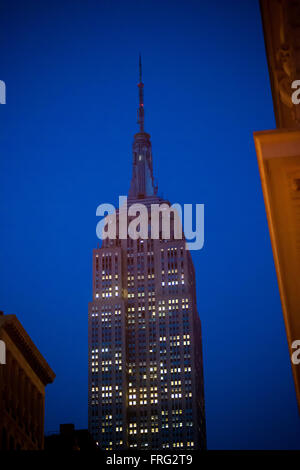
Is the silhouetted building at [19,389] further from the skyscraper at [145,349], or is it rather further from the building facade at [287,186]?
the skyscraper at [145,349]

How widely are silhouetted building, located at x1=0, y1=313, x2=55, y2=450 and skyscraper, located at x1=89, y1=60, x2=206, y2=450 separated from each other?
109093 millimetres

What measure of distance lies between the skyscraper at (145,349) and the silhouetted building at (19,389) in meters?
109

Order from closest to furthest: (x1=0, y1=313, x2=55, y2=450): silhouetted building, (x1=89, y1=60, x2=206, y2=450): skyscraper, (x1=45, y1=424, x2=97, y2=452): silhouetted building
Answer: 1. (x1=0, y1=313, x2=55, y2=450): silhouetted building
2. (x1=45, y1=424, x2=97, y2=452): silhouetted building
3. (x1=89, y1=60, x2=206, y2=450): skyscraper

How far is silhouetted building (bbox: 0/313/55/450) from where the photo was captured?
5041 cm

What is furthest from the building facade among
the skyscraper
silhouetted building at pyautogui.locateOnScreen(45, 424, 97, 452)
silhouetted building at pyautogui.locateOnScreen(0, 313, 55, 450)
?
the skyscraper

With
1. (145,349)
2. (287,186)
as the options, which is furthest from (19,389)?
(145,349)

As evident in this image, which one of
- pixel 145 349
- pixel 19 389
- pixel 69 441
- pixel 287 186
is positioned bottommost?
pixel 287 186

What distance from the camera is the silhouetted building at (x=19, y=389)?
50406 millimetres

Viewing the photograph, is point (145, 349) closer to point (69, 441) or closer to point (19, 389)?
point (69, 441)

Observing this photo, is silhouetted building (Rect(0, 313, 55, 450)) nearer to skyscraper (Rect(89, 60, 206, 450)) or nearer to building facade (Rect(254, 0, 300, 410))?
building facade (Rect(254, 0, 300, 410))

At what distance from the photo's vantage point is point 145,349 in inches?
7116

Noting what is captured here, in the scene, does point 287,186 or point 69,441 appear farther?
point 69,441

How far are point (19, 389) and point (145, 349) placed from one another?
127 meters

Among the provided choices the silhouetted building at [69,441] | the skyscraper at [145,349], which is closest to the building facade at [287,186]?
the silhouetted building at [69,441]
